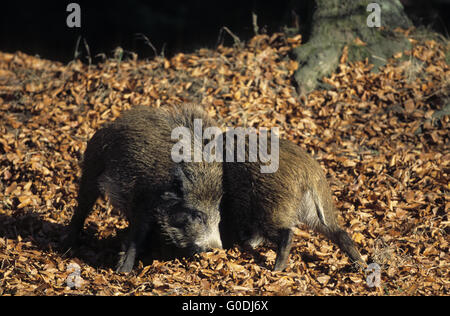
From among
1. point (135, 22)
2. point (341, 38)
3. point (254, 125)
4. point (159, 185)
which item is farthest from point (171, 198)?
point (135, 22)

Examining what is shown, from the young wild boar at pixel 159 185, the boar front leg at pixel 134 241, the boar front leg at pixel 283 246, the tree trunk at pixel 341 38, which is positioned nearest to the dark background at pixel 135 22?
the tree trunk at pixel 341 38

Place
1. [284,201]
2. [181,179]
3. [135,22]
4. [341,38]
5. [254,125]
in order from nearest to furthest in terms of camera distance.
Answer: [284,201] → [181,179] → [254,125] → [341,38] → [135,22]

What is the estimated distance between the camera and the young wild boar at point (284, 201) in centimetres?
491

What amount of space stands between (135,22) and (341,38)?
481cm

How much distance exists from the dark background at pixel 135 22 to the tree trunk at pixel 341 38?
1.11 metres

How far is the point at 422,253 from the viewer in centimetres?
516

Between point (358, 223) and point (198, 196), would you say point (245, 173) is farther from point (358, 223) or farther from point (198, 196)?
point (358, 223)

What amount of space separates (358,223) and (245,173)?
139cm

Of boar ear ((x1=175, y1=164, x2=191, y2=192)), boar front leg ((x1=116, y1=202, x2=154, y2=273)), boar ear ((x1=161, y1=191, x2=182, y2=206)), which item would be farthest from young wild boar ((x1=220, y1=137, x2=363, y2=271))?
boar front leg ((x1=116, y1=202, x2=154, y2=273))

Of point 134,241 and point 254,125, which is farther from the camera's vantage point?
point 254,125

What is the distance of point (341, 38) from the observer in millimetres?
8016

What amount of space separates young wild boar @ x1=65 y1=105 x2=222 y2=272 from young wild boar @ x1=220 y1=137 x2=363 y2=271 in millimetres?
264

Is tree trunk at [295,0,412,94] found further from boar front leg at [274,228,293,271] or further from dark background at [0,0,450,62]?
boar front leg at [274,228,293,271]

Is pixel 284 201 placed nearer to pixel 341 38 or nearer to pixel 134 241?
pixel 134 241
